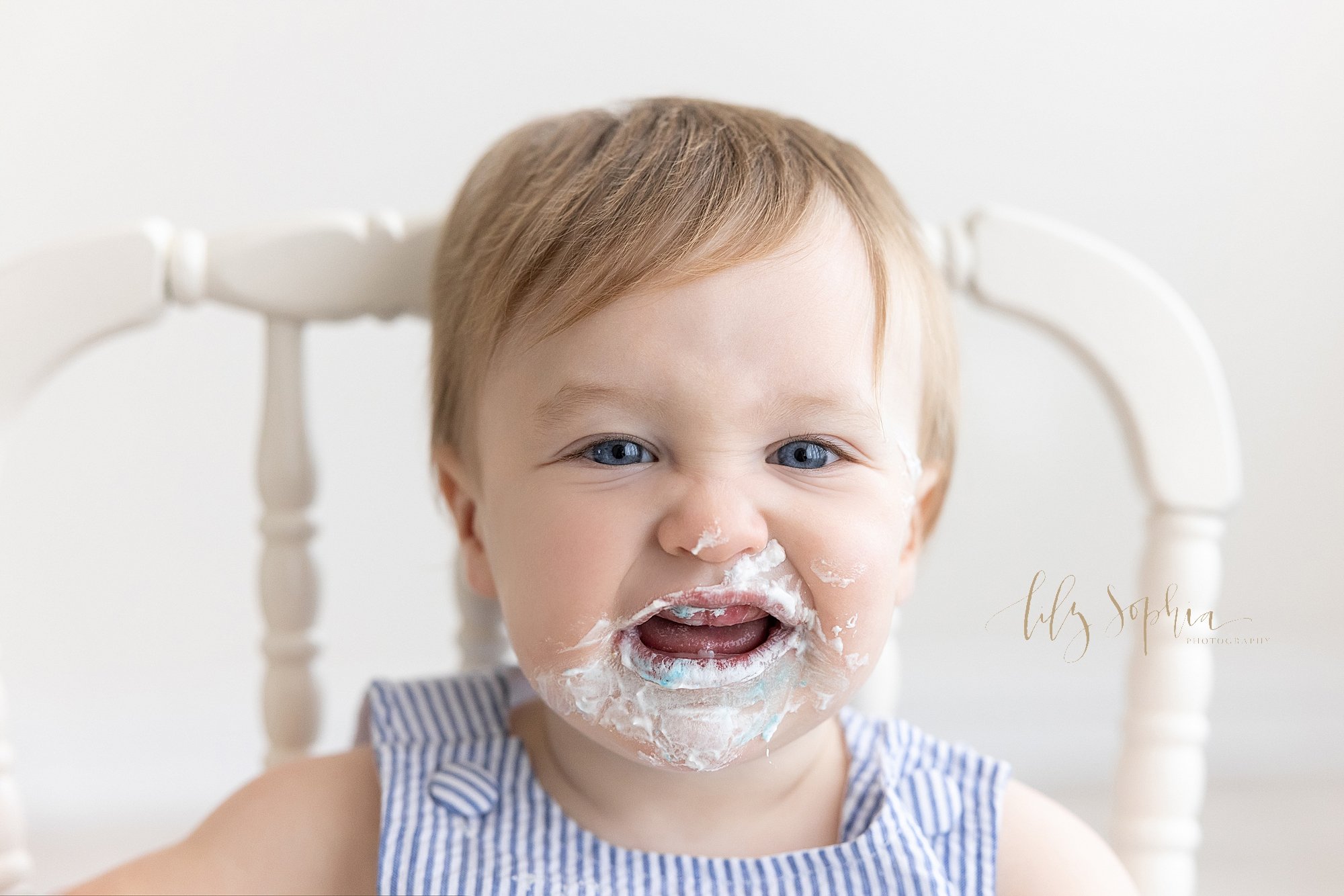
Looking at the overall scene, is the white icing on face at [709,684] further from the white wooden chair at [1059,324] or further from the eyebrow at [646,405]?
the white wooden chair at [1059,324]

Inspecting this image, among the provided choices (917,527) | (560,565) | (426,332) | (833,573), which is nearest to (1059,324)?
(917,527)

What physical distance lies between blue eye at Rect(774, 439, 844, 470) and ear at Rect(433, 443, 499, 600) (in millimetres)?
209

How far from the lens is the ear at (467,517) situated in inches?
31.9

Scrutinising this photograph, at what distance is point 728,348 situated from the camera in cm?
68

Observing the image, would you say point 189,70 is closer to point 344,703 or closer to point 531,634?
point 344,703

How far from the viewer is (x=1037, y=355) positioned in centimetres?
146

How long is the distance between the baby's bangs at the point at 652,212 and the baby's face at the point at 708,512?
0.01 metres

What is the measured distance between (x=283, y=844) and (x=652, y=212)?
0.45 meters

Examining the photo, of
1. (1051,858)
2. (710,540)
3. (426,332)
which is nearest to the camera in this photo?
(710,540)

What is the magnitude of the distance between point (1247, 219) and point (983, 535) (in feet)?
1.32

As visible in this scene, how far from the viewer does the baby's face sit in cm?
68

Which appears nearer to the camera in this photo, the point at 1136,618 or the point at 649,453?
the point at 649,453

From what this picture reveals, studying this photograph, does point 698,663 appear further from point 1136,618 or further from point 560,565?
point 1136,618

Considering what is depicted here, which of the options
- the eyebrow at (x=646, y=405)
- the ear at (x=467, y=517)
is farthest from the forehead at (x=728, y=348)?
the ear at (x=467, y=517)
